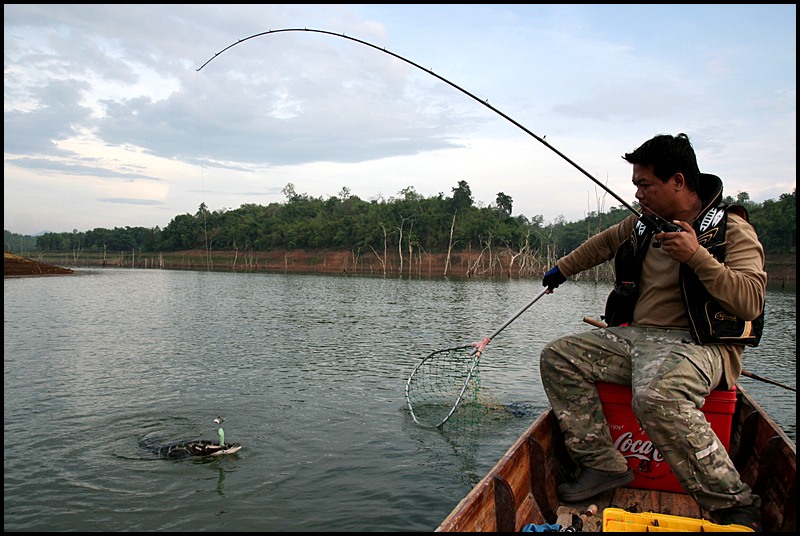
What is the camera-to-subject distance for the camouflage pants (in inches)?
148

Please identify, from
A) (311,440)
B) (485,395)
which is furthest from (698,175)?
(485,395)

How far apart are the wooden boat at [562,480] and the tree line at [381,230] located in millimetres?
74659

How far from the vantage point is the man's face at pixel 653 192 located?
13.8 feet

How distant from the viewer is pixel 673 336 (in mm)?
4164

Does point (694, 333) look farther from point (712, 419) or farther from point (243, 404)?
point (243, 404)

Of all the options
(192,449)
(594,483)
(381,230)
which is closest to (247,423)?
(192,449)

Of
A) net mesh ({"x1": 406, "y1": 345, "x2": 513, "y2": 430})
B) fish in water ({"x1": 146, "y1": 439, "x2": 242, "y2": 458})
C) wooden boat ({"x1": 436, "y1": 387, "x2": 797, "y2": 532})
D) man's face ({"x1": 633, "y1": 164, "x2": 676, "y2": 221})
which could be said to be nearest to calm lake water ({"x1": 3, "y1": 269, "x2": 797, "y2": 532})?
fish in water ({"x1": 146, "y1": 439, "x2": 242, "y2": 458})

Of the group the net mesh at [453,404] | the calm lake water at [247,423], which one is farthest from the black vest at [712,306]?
the net mesh at [453,404]

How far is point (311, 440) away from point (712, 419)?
5.68m

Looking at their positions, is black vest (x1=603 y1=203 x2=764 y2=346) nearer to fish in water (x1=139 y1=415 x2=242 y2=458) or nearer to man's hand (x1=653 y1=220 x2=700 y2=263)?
man's hand (x1=653 y1=220 x2=700 y2=263)

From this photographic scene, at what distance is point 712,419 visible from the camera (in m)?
4.31

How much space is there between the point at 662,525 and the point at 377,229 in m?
103

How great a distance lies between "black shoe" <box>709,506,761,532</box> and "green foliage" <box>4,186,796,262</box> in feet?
254

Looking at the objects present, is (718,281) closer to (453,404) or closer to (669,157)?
(669,157)
